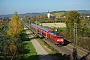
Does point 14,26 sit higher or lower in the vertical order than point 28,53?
higher

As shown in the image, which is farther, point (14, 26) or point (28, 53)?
point (14, 26)

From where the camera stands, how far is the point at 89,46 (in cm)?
4006

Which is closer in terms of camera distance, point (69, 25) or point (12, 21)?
point (12, 21)

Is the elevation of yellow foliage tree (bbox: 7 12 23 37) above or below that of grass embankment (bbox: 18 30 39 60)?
above

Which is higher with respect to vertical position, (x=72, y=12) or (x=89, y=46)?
(x=72, y=12)

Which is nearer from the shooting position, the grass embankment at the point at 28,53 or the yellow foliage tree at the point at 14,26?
the grass embankment at the point at 28,53

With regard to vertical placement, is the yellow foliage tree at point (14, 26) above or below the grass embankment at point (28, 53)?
above

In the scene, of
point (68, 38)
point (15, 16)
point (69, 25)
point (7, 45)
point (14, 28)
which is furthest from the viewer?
point (69, 25)

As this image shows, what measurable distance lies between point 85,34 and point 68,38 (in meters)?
4.95

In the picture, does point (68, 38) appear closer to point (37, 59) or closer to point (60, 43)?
point (60, 43)

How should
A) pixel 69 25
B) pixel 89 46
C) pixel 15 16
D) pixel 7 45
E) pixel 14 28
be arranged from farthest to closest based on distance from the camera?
pixel 69 25 → pixel 15 16 → pixel 14 28 → pixel 89 46 → pixel 7 45

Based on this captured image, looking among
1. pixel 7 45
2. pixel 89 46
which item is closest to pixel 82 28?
pixel 89 46

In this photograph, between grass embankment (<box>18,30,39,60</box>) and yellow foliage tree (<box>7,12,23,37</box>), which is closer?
grass embankment (<box>18,30,39,60</box>)

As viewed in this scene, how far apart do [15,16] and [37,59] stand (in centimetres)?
2196
